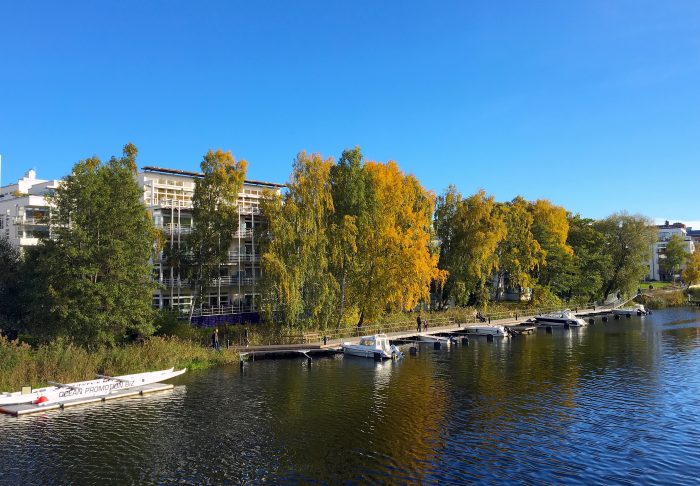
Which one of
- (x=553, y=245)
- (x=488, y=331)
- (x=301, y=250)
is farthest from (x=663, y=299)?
(x=301, y=250)

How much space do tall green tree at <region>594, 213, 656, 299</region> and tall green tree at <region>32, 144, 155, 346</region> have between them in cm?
8793

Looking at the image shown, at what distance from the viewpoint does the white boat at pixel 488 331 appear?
213 feet

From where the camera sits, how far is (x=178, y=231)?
57.4 meters

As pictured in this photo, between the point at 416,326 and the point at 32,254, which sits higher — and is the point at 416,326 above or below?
below

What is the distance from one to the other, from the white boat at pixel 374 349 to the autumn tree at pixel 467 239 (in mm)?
27779

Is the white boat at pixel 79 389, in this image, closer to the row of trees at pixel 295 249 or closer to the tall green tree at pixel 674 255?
the row of trees at pixel 295 249

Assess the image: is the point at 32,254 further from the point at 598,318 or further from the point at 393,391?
the point at 598,318

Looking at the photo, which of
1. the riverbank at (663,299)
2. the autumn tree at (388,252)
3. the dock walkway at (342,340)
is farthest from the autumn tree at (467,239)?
the riverbank at (663,299)

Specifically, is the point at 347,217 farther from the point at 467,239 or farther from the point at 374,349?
the point at 467,239

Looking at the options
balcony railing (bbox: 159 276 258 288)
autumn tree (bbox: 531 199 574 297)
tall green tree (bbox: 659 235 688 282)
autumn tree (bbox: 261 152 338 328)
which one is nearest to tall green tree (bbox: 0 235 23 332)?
balcony railing (bbox: 159 276 258 288)

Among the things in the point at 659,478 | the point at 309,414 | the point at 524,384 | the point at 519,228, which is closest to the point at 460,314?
the point at 519,228

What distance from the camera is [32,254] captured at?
1810 inches

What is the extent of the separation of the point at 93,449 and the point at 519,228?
74036mm

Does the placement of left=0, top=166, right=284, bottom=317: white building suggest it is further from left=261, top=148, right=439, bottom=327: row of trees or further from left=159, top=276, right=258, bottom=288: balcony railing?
left=261, top=148, right=439, bottom=327: row of trees
